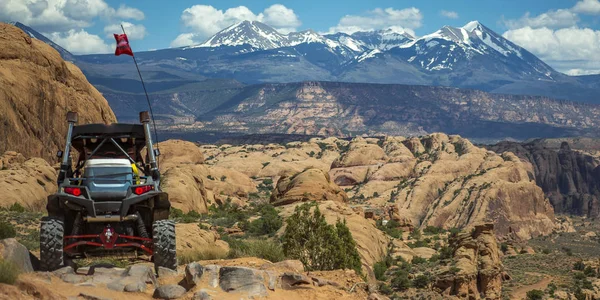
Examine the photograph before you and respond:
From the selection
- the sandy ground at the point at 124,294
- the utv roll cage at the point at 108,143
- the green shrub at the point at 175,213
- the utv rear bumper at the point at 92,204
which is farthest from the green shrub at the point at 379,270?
the utv rear bumper at the point at 92,204

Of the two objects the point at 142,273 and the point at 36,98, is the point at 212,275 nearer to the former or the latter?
the point at 142,273

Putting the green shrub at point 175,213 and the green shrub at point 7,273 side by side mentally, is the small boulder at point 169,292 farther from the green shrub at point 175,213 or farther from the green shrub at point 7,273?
the green shrub at point 175,213

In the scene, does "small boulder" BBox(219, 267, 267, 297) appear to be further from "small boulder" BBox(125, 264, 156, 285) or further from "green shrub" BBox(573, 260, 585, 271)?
"green shrub" BBox(573, 260, 585, 271)

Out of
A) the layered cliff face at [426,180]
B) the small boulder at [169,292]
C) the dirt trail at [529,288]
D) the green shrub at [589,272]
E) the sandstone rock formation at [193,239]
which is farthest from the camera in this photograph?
the layered cliff face at [426,180]

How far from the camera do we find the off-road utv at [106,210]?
1634cm

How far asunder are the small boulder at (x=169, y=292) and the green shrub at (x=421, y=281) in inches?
1476

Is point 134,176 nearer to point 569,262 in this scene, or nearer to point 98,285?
point 98,285

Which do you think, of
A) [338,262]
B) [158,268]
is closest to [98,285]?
[158,268]

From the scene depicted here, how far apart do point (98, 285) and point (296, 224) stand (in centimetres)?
1574

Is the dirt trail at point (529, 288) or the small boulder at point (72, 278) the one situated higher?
the small boulder at point (72, 278)

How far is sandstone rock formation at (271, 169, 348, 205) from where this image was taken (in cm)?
7156

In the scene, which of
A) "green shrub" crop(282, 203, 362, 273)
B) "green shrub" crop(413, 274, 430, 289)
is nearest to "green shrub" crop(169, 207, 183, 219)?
"green shrub" crop(413, 274, 430, 289)

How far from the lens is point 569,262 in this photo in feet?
242

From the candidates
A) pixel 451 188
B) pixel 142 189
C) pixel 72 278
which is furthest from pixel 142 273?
pixel 451 188
